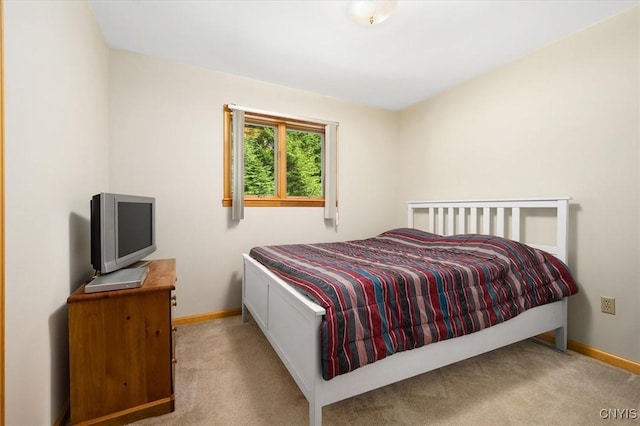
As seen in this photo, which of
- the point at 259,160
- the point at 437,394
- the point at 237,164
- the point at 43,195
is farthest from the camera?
the point at 259,160

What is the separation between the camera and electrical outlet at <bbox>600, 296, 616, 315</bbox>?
1.89 metres

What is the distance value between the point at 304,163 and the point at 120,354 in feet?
8.12

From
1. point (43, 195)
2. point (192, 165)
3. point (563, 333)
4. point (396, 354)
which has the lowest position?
point (563, 333)

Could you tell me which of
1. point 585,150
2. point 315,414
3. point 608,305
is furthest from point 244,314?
point 585,150

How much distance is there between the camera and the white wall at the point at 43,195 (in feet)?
3.08

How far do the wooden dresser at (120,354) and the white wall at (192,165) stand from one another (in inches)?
49.7

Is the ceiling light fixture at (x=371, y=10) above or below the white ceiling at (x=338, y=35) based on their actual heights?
below

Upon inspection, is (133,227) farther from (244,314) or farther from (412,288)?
(412,288)

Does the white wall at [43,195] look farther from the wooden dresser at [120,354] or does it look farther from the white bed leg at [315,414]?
the white bed leg at [315,414]

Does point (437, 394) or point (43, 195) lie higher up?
point (43, 195)

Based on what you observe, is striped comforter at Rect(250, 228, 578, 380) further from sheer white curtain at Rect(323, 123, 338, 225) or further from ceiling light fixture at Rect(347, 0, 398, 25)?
ceiling light fixture at Rect(347, 0, 398, 25)

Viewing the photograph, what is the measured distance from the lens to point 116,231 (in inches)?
58.3

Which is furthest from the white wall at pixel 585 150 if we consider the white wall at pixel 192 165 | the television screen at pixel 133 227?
the television screen at pixel 133 227

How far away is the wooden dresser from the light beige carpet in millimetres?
137
